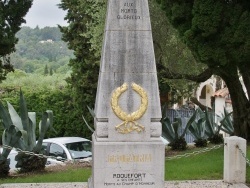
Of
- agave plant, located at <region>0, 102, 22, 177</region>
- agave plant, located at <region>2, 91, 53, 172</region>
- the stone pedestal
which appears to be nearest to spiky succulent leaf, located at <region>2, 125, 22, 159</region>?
agave plant, located at <region>0, 102, 22, 177</region>

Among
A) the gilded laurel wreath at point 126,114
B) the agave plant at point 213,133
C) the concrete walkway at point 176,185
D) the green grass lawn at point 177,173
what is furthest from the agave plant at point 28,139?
the agave plant at point 213,133

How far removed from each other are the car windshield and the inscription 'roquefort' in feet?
25.2

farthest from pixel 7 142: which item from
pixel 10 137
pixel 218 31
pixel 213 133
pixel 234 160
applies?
pixel 213 133

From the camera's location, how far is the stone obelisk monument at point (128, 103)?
8250mm

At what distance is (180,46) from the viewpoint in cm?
1605

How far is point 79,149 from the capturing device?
15.9 metres

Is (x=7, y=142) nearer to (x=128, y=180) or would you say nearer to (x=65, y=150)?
(x=65, y=150)

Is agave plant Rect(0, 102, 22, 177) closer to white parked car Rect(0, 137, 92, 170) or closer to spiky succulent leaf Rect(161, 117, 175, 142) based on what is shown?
white parked car Rect(0, 137, 92, 170)

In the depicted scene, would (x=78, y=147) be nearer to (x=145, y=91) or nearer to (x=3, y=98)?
(x=145, y=91)

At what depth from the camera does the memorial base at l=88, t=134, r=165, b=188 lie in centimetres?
821

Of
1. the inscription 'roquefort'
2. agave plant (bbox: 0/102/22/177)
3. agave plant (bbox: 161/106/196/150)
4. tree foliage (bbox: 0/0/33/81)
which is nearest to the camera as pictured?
the inscription 'roquefort'

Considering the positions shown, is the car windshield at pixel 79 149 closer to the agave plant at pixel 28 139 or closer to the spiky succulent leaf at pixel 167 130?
the spiky succulent leaf at pixel 167 130

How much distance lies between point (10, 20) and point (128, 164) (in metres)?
10.1

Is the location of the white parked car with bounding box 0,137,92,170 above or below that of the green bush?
below
